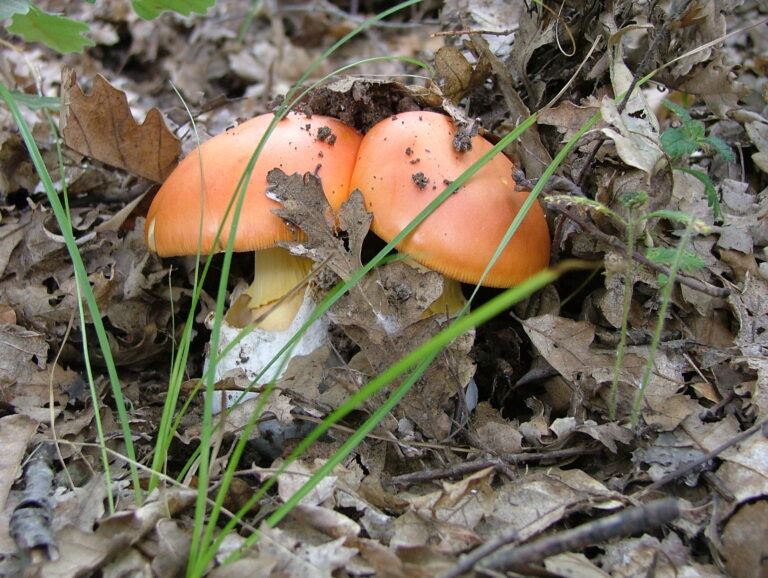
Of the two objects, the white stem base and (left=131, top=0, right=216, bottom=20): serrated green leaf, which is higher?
(left=131, top=0, right=216, bottom=20): serrated green leaf

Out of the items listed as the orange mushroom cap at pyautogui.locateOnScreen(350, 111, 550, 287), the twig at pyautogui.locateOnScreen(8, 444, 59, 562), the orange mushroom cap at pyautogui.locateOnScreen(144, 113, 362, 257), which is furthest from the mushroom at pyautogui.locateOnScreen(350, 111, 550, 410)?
the twig at pyautogui.locateOnScreen(8, 444, 59, 562)

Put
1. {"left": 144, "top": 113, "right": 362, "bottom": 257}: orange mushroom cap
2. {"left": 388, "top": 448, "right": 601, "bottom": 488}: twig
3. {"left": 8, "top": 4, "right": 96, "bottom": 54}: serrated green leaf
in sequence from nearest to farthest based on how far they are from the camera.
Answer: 1. {"left": 388, "top": 448, "right": 601, "bottom": 488}: twig
2. {"left": 144, "top": 113, "right": 362, "bottom": 257}: orange mushroom cap
3. {"left": 8, "top": 4, "right": 96, "bottom": 54}: serrated green leaf

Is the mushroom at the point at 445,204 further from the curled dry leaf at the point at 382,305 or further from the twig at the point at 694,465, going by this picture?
the twig at the point at 694,465

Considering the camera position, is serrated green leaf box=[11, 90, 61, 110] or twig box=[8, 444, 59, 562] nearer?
twig box=[8, 444, 59, 562]

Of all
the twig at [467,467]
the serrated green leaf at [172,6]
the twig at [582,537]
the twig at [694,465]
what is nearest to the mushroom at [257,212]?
the serrated green leaf at [172,6]

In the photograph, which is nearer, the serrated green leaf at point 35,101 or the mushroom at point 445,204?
the mushroom at point 445,204

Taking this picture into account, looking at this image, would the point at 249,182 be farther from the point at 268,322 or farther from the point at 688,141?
the point at 688,141

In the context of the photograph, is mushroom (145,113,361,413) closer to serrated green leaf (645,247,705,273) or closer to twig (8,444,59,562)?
twig (8,444,59,562)
